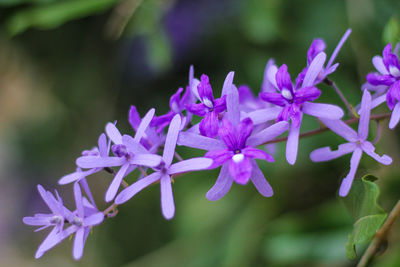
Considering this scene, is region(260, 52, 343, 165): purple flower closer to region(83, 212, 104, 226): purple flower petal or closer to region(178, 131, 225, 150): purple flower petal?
region(178, 131, 225, 150): purple flower petal

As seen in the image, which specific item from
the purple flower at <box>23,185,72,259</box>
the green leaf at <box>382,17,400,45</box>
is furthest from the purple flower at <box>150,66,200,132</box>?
the green leaf at <box>382,17,400,45</box>

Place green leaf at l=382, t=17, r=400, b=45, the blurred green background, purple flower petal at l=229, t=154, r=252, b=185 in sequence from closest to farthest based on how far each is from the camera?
1. purple flower petal at l=229, t=154, r=252, b=185
2. green leaf at l=382, t=17, r=400, b=45
3. the blurred green background

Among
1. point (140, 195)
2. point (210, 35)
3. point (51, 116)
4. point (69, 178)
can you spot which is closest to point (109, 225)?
point (140, 195)

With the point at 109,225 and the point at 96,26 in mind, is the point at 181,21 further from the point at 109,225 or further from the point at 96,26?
the point at 109,225

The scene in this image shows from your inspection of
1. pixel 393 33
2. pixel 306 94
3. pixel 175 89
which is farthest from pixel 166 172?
pixel 175 89

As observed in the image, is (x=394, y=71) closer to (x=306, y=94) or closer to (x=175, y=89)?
(x=306, y=94)

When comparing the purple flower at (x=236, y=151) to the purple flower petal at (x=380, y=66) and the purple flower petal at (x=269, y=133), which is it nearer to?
the purple flower petal at (x=269, y=133)
